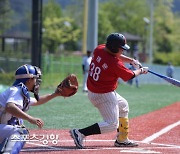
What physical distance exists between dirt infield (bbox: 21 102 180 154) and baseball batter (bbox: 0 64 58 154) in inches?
20.1

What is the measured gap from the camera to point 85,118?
12328 mm

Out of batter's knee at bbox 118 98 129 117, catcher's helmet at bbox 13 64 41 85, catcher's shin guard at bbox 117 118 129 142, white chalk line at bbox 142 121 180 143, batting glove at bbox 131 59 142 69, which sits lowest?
white chalk line at bbox 142 121 180 143

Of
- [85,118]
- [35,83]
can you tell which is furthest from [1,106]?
[85,118]

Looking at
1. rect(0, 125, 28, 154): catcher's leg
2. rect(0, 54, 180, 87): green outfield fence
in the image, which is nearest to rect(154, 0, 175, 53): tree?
rect(0, 54, 180, 87): green outfield fence

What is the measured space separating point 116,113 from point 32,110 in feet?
21.3

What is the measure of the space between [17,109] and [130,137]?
3804 millimetres

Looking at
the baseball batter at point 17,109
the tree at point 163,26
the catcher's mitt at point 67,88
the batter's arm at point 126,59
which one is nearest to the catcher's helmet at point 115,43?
the batter's arm at point 126,59

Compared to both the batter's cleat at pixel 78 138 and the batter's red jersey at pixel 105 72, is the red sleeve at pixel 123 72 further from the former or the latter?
the batter's cleat at pixel 78 138

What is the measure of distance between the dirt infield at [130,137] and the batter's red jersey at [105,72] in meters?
0.95

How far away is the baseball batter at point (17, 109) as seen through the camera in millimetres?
6118

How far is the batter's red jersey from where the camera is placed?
8031mm

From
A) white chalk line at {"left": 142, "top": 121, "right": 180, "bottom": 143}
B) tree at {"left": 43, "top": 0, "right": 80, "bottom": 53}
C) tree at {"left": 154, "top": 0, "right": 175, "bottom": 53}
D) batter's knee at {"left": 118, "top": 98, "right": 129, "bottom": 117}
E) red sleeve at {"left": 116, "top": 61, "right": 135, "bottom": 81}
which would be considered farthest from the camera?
tree at {"left": 154, "top": 0, "right": 175, "bottom": 53}

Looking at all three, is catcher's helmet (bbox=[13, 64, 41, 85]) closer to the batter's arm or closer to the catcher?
the catcher

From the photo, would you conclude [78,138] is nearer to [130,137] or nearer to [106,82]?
[106,82]
